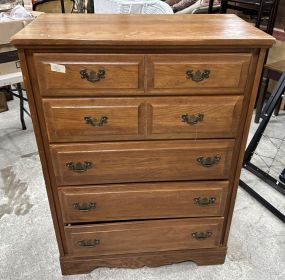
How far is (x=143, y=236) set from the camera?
1.36 meters

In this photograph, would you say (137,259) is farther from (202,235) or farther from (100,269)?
(202,235)

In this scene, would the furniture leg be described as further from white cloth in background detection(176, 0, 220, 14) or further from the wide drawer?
the wide drawer

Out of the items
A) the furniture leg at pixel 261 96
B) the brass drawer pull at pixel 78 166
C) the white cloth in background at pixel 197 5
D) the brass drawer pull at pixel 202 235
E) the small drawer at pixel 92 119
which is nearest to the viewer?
the small drawer at pixel 92 119

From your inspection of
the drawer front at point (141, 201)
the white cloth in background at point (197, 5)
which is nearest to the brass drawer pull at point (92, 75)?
the drawer front at point (141, 201)

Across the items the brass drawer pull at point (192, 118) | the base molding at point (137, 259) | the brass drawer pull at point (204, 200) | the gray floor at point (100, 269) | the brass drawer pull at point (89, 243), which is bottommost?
the gray floor at point (100, 269)

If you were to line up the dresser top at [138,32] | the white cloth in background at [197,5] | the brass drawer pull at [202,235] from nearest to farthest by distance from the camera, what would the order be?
the dresser top at [138,32] < the brass drawer pull at [202,235] < the white cloth in background at [197,5]

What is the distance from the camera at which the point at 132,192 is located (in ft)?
4.03

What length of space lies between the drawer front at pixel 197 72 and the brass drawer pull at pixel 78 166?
0.38 metres

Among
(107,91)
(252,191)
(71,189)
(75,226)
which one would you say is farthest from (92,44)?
(252,191)

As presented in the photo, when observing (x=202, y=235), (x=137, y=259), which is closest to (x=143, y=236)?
(x=137, y=259)

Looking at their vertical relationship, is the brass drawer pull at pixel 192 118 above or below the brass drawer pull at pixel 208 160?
above

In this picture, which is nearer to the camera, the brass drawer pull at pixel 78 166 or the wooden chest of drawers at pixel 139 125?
the wooden chest of drawers at pixel 139 125

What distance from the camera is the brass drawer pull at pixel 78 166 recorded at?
1.14 m

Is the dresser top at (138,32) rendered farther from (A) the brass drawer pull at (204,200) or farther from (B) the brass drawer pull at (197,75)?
(A) the brass drawer pull at (204,200)
